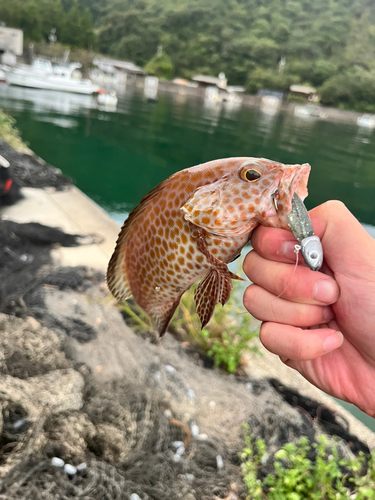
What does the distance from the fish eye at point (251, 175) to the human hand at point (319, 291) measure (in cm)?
21

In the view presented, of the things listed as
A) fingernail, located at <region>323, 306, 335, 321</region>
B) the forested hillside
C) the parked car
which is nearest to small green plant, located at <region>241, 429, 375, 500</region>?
fingernail, located at <region>323, 306, 335, 321</region>

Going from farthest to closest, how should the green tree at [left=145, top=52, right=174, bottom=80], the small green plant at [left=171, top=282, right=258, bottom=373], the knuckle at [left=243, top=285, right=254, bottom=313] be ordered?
the green tree at [left=145, top=52, right=174, bottom=80] → the small green plant at [left=171, top=282, right=258, bottom=373] → the knuckle at [left=243, top=285, right=254, bottom=313]

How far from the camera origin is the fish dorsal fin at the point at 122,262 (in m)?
1.64

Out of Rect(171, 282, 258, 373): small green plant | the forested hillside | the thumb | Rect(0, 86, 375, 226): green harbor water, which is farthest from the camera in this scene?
the forested hillside

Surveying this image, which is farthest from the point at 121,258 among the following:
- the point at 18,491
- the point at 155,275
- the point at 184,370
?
the point at 184,370

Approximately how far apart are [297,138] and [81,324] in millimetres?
33828

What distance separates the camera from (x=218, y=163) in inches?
54.7

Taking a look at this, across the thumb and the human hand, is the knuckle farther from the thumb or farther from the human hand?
the thumb

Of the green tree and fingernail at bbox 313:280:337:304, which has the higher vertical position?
the green tree

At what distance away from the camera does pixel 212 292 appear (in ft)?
5.13

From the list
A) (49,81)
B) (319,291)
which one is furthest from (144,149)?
(49,81)

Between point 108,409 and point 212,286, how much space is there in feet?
7.05

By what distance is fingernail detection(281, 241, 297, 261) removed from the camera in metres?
1.37

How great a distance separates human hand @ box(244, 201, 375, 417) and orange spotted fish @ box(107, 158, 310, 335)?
0.16 meters
